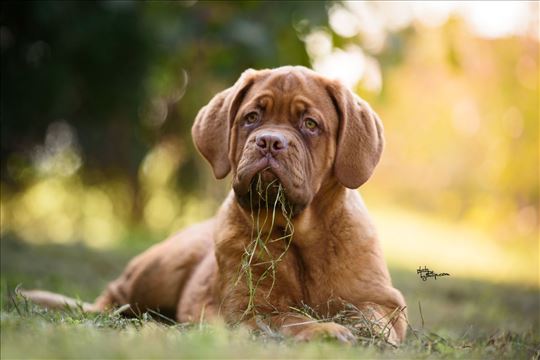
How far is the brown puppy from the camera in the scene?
4.65m

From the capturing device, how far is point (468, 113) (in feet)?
75.4

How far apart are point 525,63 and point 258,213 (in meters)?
14.8

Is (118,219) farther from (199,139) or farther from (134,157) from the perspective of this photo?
(199,139)

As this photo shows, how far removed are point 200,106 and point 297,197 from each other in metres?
9.14

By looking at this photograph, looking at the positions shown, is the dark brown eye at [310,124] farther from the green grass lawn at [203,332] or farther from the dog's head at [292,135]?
Result: the green grass lawn at [203,332]

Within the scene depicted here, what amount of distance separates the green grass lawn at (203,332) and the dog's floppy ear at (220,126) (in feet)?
3.56

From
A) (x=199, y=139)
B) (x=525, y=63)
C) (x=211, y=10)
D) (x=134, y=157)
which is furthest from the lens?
(x=525, y=63)

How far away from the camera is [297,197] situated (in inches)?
183

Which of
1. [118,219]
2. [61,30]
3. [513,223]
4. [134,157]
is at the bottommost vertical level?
[513,223]

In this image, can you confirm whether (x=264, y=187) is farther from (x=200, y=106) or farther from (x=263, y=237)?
(x=200, y=106)

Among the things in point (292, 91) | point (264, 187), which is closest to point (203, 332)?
point (264, 187)

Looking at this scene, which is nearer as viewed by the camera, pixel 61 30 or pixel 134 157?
pixel 61 30

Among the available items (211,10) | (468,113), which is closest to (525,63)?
(468,113)

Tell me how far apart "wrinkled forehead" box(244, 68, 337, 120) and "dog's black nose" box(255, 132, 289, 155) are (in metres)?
0.39
